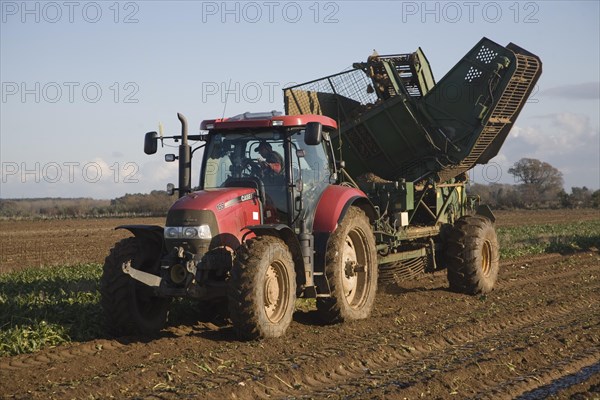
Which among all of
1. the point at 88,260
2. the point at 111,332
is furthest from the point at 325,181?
the point at 88,260

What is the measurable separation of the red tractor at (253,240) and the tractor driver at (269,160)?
0.01 m

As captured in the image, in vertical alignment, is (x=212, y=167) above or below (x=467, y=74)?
below

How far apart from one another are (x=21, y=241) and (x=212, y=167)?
19844 mm

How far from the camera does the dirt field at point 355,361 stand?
6637 mm

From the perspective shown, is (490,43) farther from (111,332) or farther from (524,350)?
(111,332)

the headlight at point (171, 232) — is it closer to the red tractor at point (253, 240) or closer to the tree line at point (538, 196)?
the red tractor at point (253, 240)

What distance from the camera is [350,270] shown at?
32.7 feet

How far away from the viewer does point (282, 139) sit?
9.38 metres

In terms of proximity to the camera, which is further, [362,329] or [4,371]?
[362,329]

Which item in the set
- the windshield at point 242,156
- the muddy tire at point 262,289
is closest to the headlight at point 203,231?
the muddy tire at point 262,289

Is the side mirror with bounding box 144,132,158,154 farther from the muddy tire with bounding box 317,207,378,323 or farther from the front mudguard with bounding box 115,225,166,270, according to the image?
the muddy tire with bounding box 317,207,378,323

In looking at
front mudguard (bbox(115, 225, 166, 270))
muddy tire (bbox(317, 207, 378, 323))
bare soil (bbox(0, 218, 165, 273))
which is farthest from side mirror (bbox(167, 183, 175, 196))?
bare soil (bbox(0, 218, 165, 273))

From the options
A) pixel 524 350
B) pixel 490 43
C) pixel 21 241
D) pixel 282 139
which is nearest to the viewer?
pixel 524 350

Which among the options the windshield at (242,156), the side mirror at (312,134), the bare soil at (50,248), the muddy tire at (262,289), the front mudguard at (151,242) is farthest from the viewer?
the bare soil at (50,248)
